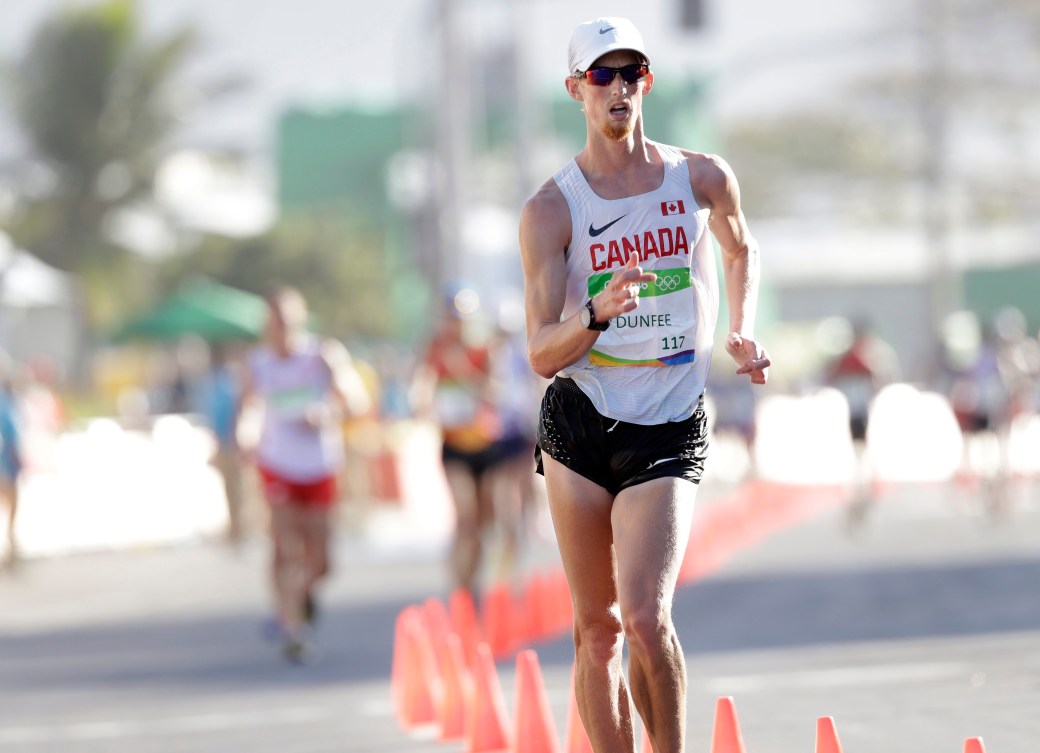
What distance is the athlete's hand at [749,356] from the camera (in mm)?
5961

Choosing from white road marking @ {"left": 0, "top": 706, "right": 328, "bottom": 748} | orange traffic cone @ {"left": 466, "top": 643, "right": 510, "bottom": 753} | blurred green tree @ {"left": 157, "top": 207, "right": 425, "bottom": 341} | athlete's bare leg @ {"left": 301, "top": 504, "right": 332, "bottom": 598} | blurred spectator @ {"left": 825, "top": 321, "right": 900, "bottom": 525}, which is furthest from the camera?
blurred green tree @ {"left": 157, "top": 207, "right": 425, "bottom": 341}

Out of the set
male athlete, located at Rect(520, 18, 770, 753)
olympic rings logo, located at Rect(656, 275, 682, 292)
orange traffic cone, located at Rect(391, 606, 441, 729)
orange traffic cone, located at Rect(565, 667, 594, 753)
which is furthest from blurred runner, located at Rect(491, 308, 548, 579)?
olympic rings logo, located at Rect(656, 275, 682, 292)

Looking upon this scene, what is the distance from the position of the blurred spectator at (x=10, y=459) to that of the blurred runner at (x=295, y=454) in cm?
686

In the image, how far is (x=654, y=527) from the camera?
6.00 meters

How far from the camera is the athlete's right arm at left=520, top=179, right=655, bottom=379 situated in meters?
5.85

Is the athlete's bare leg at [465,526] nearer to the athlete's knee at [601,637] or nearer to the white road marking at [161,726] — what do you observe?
the white road marking at [161,726]

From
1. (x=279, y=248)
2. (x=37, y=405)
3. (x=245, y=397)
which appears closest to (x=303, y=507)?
(x=245, y=397)

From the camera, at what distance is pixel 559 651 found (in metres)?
12.5

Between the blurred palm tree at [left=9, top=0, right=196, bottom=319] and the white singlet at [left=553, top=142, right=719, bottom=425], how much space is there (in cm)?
5170

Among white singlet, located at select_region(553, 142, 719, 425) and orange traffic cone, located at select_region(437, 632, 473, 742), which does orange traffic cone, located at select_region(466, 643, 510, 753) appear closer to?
orange traffic cone, located at select_region(437, 632, 473, 742)

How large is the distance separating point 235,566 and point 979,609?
8.37 meters

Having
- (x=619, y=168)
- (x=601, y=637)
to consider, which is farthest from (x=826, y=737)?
(x=619, y=168)

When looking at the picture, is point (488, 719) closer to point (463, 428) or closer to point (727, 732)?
point (727, 732)

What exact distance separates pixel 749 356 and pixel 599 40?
2.98ft
